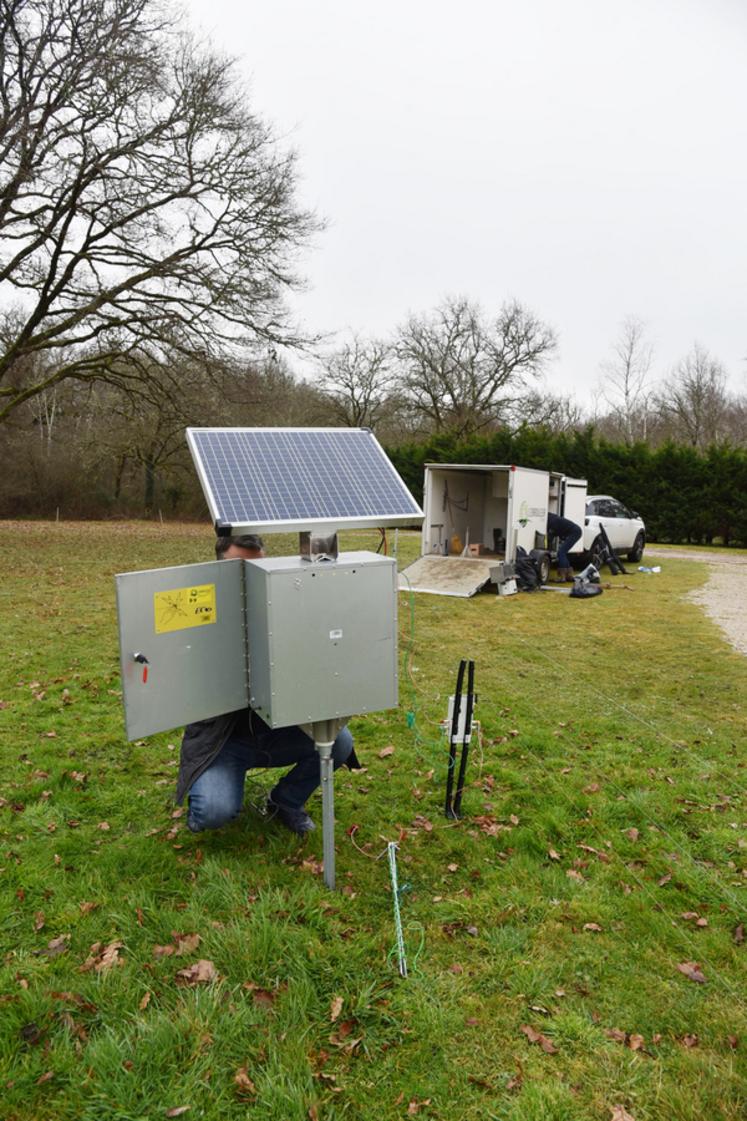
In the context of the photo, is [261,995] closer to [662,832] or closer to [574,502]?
[662,832]

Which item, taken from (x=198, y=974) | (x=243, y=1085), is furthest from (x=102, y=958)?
(x=243, y=1085)

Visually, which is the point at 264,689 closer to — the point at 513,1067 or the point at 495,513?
the point at 513,1067

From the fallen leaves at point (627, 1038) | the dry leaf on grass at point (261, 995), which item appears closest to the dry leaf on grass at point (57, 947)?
the dry leaf on grass at point (261, 995)

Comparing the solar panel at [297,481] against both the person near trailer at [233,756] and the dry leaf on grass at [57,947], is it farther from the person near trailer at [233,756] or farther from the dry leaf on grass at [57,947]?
the dry leaf on grass at [57,947]

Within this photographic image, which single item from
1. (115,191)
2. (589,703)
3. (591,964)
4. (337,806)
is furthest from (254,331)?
(591,964)

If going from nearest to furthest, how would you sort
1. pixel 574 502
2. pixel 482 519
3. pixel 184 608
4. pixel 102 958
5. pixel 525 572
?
1. pixel 102 958
2. pixel 184 608
3. pixel 525 572
4. pixel 574 502
5. pixel 482 519

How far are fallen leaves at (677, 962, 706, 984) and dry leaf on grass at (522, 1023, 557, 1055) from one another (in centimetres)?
74

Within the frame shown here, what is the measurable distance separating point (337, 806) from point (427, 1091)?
6.60ft

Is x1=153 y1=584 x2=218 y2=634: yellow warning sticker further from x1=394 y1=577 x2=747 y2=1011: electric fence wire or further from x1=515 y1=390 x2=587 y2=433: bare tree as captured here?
x1=515 y1=390 x2=587 y2=433: bare tree

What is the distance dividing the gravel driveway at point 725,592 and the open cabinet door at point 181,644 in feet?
24.4

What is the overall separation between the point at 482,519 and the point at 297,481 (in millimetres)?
12751

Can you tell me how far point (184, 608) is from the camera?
2957mm

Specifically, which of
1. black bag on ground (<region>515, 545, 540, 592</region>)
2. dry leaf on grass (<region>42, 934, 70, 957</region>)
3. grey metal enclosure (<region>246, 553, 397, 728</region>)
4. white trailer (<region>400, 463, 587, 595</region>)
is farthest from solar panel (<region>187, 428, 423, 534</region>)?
black bag on ground (<region>515, 545, 540, 592</region>)

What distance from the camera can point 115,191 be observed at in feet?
53.7
